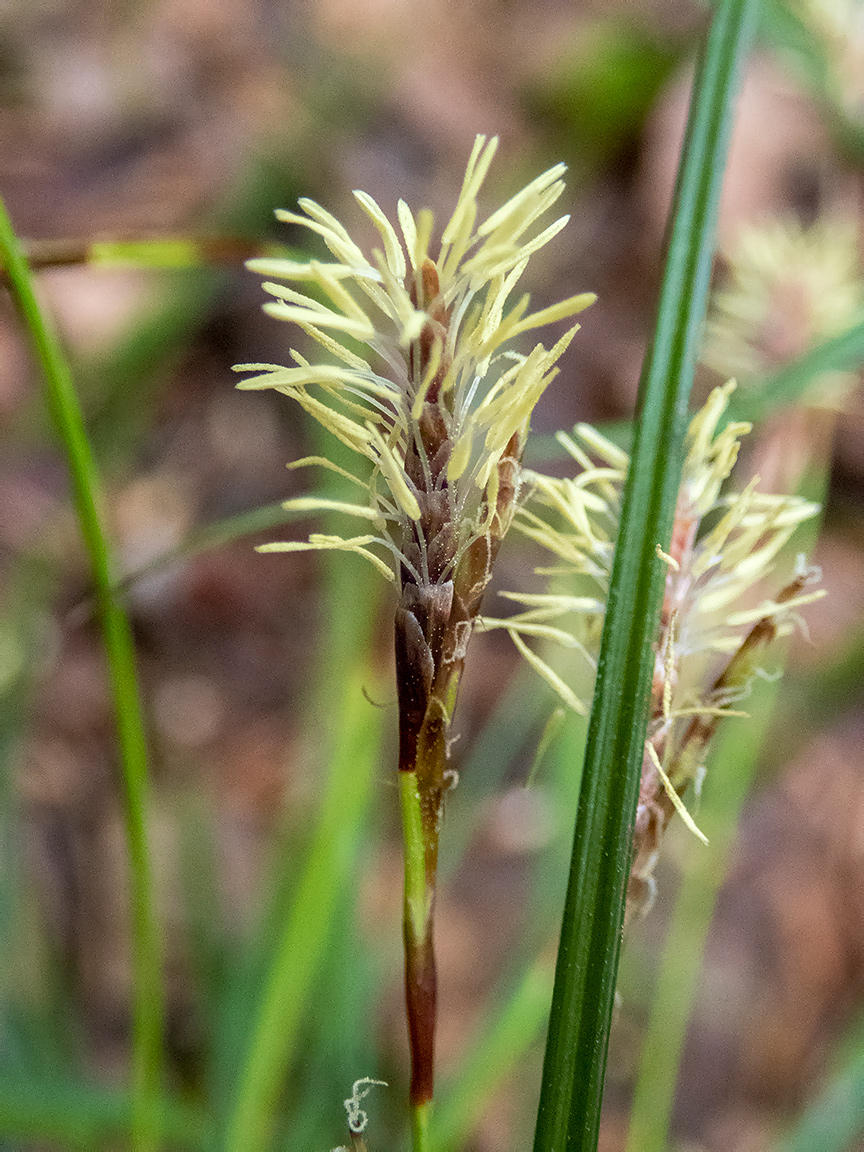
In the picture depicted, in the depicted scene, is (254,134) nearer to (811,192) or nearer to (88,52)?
(88,52)

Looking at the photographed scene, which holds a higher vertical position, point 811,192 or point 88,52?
point 88,52

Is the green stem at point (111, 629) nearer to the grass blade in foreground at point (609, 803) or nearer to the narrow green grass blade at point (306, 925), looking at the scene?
the narrow green grass blade at point (306, 925)

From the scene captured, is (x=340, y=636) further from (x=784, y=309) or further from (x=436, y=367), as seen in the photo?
(x=436, y=367)

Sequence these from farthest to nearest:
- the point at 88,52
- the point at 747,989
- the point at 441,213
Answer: the point at 88,52
the point at 441,213
the point at 747,989

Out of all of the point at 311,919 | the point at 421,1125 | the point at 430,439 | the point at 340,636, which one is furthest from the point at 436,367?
the point at 340,636

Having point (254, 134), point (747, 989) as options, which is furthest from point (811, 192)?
point (747, 989)
